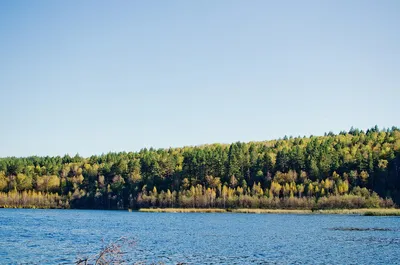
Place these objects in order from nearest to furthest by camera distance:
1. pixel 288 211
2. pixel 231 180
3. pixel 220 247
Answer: pixel 220 247, pixel 288 211, pixel 231 180

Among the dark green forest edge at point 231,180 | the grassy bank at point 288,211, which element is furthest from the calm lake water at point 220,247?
the dark green forest edge at point 231,180

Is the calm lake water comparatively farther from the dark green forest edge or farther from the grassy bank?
the dark green forest edge

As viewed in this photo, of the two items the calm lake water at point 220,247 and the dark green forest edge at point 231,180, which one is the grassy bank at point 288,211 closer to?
the dark green forest edge at point 231,180

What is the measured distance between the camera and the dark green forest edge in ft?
482

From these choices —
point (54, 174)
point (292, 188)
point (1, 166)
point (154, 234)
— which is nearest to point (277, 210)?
point (292, 188)

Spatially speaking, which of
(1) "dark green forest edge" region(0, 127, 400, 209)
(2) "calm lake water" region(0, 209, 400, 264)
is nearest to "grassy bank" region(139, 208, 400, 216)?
(1) "dark green forest edge" region(0, 127, 400, 209)

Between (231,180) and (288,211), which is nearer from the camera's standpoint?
(288,211)

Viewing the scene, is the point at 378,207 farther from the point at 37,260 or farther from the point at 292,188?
the point at 37,260

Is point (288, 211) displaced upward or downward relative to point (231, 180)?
downward

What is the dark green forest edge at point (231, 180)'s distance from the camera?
14688 cm

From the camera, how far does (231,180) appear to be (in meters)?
167

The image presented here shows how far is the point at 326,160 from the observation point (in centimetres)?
15975

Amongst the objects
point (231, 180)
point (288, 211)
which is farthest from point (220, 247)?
point (231, 180)

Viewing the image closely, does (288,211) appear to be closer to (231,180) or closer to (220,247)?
(231,180)
